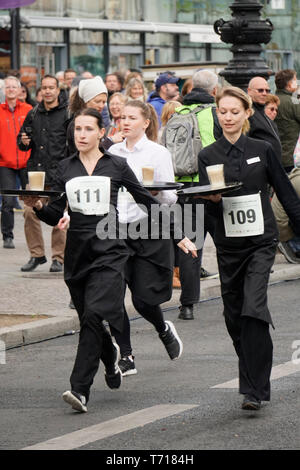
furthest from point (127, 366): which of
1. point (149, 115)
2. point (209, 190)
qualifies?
point (209, 190)

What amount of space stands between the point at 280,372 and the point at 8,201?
7.88 metres

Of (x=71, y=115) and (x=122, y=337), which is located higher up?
(x=71, y=115)

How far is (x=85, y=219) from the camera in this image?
7742 mm

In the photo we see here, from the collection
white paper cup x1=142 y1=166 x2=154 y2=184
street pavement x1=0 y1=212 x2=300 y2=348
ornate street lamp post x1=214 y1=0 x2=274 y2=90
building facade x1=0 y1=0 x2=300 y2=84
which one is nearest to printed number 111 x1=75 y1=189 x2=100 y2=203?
white paper cup x1=142 y1=166 x2=154 y2=184

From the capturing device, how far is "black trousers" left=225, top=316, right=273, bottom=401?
7.45 meters

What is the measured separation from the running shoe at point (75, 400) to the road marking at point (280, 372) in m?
1.02

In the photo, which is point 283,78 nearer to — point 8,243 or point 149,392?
point 8,243

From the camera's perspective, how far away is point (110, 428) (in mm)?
7020

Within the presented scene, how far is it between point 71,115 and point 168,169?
3571 millimetres

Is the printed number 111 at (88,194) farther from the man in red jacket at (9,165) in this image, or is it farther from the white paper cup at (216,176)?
the man in red jacket at (9,165)

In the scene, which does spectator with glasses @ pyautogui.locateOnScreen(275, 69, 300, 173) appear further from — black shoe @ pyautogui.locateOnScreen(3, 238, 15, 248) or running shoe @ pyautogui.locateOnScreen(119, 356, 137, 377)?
running shoe @ pyautogui.locateOnScreen(119, 356, 137, 377)
